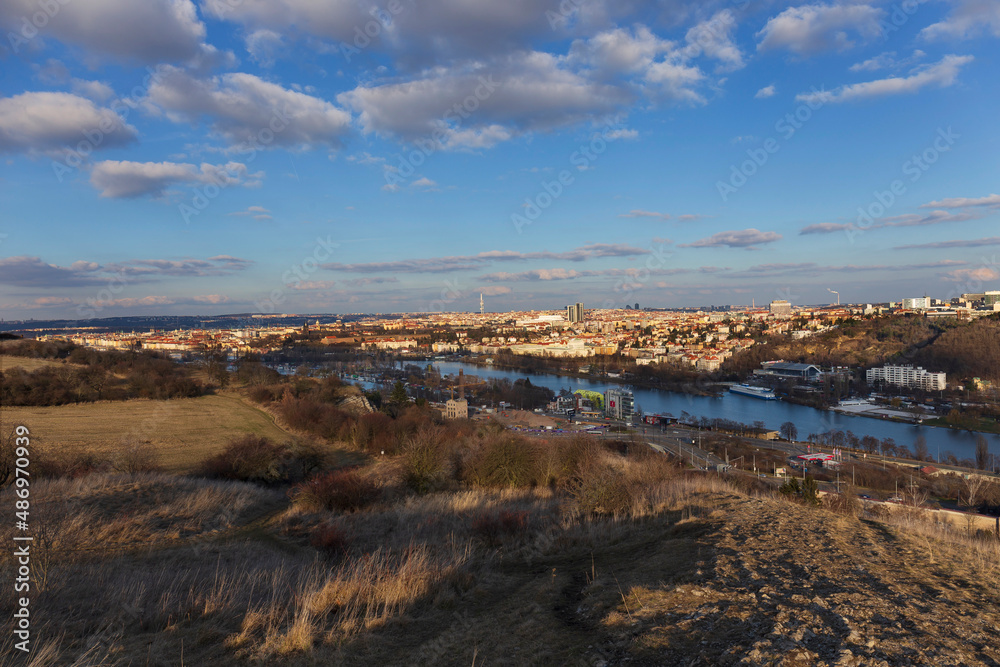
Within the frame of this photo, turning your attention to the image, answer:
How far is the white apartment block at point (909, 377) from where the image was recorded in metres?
42.7

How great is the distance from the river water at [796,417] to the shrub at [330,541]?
29954mm

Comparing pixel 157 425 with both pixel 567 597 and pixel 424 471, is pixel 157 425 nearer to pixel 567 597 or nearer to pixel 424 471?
pixel 424 471

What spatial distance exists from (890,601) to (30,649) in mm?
4311

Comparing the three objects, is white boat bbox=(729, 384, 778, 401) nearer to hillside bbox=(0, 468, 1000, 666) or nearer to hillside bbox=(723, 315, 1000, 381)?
hillside bbox=(723, 315, 1000, 381)

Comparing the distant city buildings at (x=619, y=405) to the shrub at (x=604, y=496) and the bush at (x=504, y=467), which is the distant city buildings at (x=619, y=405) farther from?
the shrub at (x=604, y=496)

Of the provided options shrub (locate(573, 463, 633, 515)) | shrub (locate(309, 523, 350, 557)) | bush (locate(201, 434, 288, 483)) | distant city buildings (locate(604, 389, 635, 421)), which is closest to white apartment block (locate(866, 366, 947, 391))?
distant city buildings (locate(604, 389, 635, 421))

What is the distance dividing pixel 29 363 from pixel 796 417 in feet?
141

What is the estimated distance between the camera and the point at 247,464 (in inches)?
446

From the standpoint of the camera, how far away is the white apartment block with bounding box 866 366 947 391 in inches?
1681

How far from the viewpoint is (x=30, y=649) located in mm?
2549

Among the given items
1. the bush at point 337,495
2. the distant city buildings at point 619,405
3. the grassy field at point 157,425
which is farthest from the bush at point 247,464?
the distant city buildings at point 619,405

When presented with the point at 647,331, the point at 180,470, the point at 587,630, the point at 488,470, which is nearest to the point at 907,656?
the point at 587,630

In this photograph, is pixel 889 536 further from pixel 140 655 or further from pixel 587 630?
pixel 140 655

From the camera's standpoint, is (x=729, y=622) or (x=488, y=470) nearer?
(x=729, y=622)
